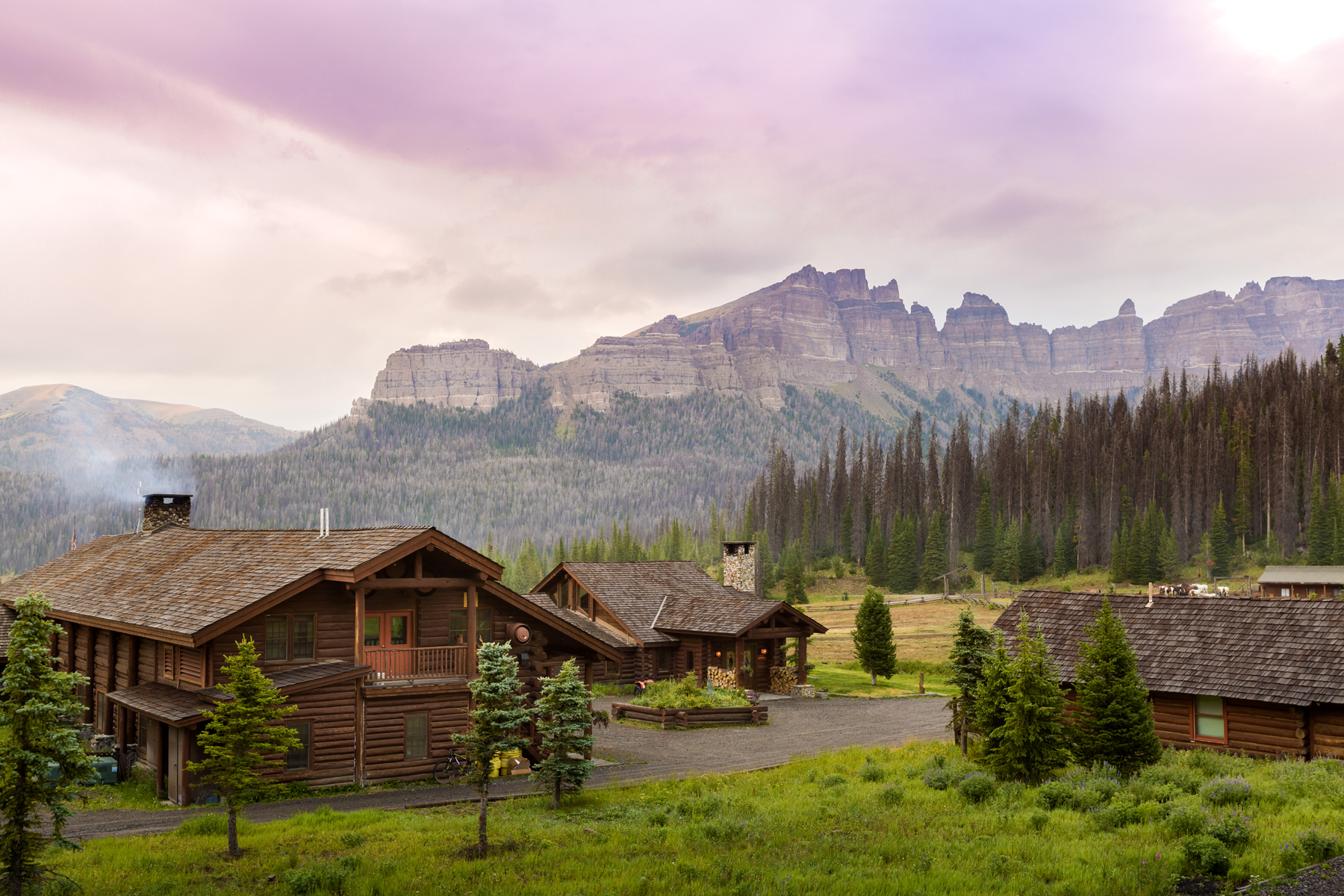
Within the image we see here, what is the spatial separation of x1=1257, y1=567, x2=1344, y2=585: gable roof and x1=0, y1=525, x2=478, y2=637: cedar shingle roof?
67482 mm

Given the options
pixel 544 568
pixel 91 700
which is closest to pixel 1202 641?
pixel 91 700

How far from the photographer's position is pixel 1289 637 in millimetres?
25766

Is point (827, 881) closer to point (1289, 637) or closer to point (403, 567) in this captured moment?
point (403, 567)

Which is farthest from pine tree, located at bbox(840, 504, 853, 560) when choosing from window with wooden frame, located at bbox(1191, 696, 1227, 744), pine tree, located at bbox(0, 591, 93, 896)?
pine tree, located at bbox(0, 591, 93, 896)

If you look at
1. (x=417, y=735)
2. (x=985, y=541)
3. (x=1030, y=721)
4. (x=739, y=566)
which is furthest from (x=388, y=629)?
(x=985, y=541)

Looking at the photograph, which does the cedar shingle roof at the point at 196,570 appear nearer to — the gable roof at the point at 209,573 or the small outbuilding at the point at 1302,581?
the gable roof at the point at 209,573

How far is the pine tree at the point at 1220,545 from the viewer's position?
100688 mm

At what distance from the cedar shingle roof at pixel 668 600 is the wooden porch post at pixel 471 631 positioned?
20.4m

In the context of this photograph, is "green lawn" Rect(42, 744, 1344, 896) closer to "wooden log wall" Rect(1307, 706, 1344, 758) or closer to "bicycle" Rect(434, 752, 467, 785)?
"wooden log wall" Rect(1307, 706, 1344, 758)

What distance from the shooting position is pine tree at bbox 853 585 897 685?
5172cm

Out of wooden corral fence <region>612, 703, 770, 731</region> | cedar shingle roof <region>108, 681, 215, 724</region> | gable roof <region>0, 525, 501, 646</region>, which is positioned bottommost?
wooden corral fence <region>612, 703, 770, 731</region>

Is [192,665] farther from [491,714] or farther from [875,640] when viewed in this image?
[875,640]

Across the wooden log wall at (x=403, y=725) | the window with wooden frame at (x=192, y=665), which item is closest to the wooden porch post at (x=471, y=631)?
the wooden log wall at (x=403, y=725)

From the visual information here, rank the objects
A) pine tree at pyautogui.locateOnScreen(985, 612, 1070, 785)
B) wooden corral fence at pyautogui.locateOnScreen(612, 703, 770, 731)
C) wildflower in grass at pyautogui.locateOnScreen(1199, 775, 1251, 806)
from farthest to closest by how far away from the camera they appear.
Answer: wooden corral fence at pyautogui.locateOnScreen(612, 703, 770, 731) → pine tree at pyautogui.locateOnScreen(985, 612, 1070, 785) → wildflower in grass at pyautogui.locateOnScreen(1199, 775, 1251, 806)
